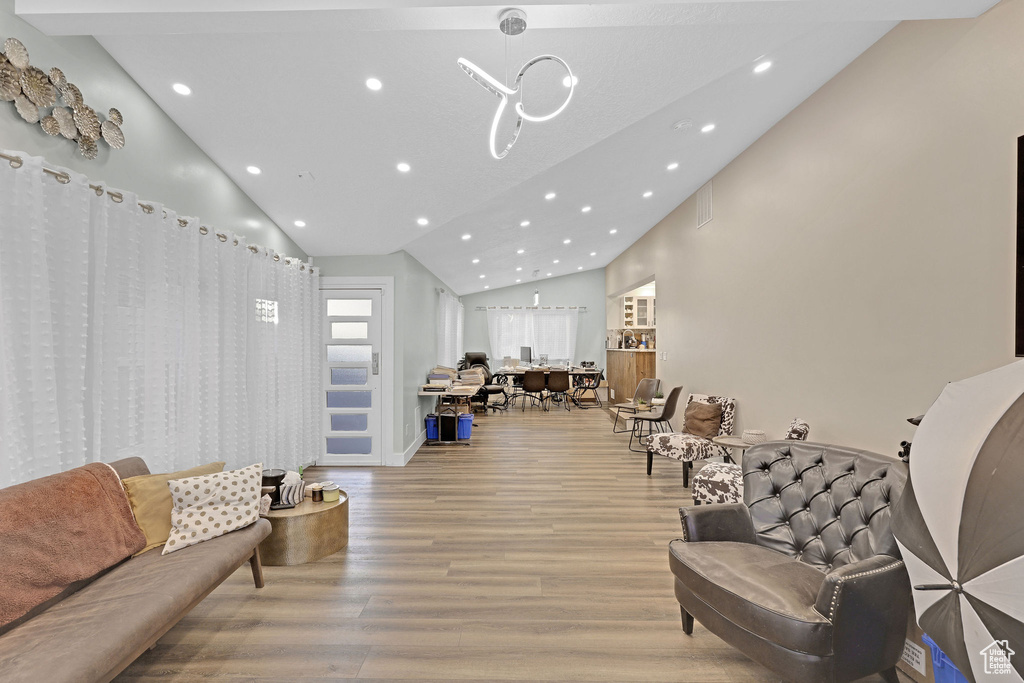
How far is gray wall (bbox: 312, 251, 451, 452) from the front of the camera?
5.17 meters

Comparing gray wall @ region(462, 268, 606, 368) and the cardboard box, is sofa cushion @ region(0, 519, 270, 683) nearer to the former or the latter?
the cardboard box

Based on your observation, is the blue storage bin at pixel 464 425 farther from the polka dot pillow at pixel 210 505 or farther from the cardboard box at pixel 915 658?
the cardboard box at pixel 915 658

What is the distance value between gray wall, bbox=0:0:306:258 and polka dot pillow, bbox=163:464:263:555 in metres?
1.74

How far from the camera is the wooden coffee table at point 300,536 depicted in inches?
111

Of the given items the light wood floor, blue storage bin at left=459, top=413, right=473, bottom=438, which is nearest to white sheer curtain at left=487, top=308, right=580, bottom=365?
blue storage bin at left=459, top=413, right=473, bottom=438

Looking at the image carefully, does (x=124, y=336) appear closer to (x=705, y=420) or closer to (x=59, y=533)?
(x=59, y=533)

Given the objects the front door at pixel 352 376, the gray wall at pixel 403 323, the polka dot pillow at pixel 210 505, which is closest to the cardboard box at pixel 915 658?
the polka dot pillow at pixel 210 505

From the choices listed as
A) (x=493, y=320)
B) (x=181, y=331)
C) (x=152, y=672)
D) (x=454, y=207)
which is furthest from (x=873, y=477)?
(x=493, y=320)

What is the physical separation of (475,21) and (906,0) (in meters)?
1.91

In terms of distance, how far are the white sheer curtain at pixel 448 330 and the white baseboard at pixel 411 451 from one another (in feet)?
6.68

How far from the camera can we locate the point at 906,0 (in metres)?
1.91

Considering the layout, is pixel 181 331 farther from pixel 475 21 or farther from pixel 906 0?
pixel 906 0

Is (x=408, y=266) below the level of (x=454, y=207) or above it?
below

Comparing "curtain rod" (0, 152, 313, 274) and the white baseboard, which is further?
the white baseboard
